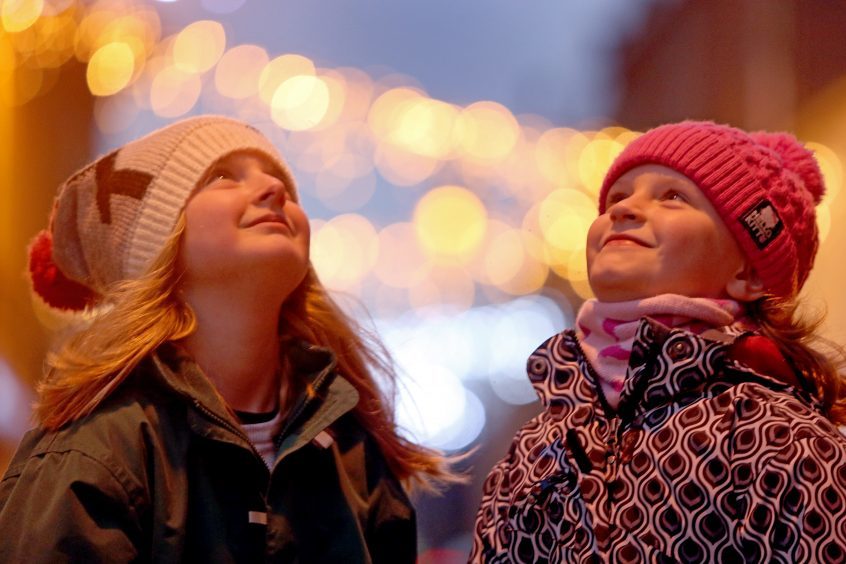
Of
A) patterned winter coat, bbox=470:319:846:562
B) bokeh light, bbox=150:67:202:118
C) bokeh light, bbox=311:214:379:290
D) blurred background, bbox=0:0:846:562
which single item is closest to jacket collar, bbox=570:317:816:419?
patterned winter coat, bbox=470:319:846:562

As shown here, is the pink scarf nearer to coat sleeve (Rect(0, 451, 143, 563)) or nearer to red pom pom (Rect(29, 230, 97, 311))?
coat sleeve (Rect(0, 451, 143, 563))

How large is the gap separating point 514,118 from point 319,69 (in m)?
0.45

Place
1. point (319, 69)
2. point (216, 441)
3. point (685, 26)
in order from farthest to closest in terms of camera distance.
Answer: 1. point (319, 69)
2. point (685, 26)
3. point (216, 441)

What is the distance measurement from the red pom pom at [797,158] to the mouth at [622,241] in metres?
0.25

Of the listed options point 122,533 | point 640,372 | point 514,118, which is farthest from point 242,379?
point 514,118

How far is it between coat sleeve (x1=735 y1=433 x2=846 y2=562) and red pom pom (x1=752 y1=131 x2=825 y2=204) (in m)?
0.44

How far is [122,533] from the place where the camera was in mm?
1157

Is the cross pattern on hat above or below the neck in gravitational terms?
above

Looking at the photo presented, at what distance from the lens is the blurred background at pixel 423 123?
2066 mm

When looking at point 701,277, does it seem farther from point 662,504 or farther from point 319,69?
point 319,69

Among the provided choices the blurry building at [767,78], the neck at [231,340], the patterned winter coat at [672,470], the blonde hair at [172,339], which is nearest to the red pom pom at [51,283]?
the blonde hair at [172,339]

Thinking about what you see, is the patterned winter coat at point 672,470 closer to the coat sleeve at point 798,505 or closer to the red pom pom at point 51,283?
the coat sleeve at point 798,505

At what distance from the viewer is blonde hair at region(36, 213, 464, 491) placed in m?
1.30

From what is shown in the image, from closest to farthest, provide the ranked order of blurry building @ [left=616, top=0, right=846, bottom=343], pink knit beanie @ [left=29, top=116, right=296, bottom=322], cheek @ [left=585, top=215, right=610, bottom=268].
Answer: cheek @ [left=585, top=215, right=610, bottom=268]
pink knit beanie @ [left=29, top=116, right=296, bottom=322]
blurry building @ [left=616, top=0, right=846, bottom=343]
